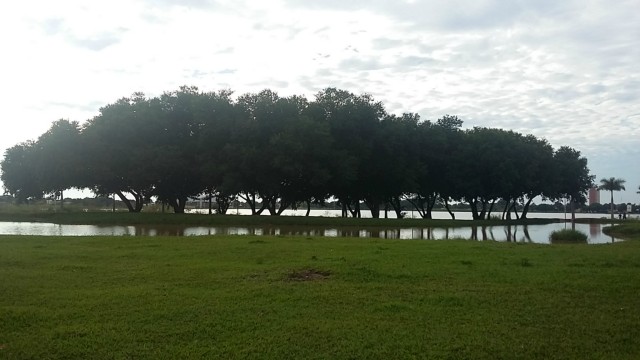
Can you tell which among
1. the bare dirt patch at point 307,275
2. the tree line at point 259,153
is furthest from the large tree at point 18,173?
the bare dirt patch at point 307,275

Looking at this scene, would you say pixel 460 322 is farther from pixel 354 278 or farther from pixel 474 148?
pixel 474 148

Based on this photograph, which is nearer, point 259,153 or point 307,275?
point 307,275

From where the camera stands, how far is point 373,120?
55.5 meters

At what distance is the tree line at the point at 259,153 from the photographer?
49.4 meters

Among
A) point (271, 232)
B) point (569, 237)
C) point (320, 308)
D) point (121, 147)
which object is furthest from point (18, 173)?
point (320, 308)

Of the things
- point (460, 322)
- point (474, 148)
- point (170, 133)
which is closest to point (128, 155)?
point (170, 133)

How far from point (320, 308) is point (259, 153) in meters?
40.7

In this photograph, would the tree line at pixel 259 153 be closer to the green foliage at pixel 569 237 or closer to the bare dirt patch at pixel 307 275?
the green foliage at pixel 569 237

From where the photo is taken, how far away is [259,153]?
48.4 meters

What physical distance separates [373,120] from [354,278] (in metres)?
45.8

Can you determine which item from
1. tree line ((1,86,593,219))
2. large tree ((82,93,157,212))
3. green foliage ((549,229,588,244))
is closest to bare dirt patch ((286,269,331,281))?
green foliage ((549,229,588,244))

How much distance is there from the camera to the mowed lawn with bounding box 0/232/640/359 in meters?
6.69

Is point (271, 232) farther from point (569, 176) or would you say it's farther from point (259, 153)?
point (569, 176)

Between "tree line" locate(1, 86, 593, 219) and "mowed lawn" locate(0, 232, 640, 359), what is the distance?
35.7 metres
